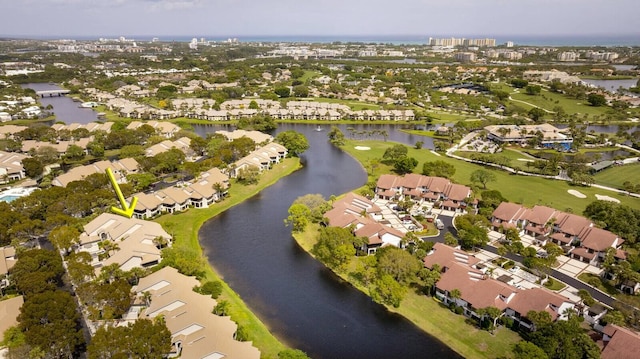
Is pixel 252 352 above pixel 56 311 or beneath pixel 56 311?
beneath

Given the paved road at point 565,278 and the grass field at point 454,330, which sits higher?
the paved road at point 565,278

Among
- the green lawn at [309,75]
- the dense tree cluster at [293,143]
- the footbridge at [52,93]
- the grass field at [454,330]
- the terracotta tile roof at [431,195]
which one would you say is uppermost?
the green lawn at [309,75]

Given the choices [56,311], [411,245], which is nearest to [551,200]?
[411,245]

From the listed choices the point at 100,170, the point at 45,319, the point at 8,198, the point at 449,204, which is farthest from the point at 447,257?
the point at 8,198

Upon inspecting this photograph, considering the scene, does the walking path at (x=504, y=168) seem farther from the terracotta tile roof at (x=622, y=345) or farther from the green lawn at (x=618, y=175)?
the terracotta tile roof at (x=622, y=345)

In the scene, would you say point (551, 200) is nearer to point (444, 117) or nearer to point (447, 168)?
point (447, 168)

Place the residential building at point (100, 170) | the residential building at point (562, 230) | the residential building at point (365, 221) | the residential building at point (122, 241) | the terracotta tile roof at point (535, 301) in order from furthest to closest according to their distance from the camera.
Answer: the residential building at point (100, 170) → the residential building at point (365, 221) → the residential building at point (562, 230) → the residential building at point (122, 241) → the terracotta tile roof at point (535, 301)

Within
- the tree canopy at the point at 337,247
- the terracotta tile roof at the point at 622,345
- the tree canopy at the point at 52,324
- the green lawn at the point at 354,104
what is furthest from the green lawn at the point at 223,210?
the green lawn at the point at 354,104
